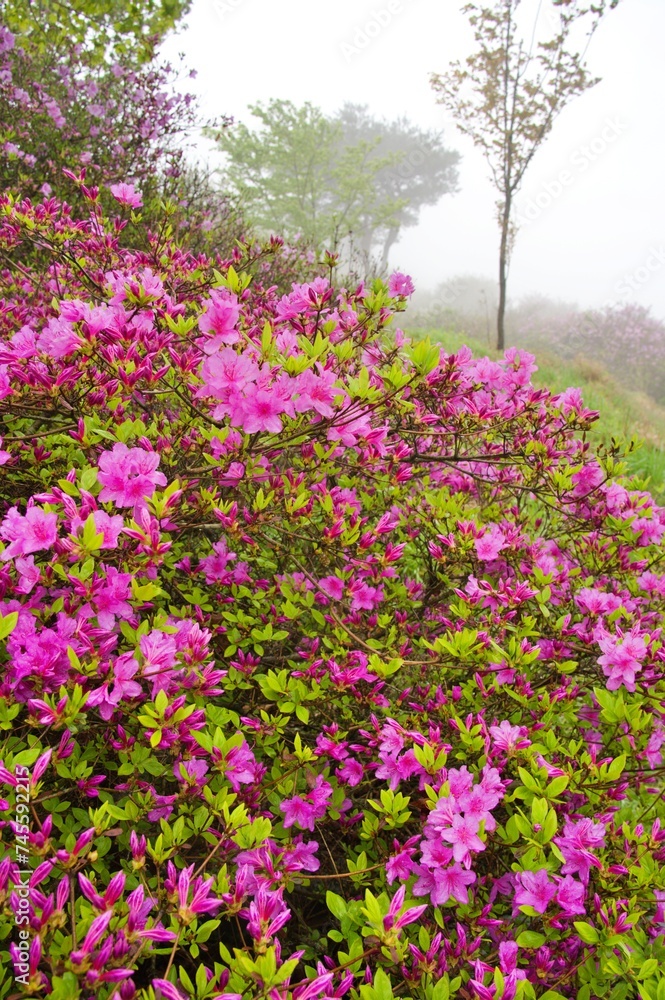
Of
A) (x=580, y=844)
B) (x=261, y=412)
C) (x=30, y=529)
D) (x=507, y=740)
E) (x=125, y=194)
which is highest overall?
(x=125, y=194)

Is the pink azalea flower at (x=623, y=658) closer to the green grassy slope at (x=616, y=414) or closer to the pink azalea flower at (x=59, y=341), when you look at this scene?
the pink azalea flower at (x=59, y=341)

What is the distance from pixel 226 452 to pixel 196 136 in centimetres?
631

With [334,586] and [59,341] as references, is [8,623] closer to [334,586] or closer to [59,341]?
[59,341]

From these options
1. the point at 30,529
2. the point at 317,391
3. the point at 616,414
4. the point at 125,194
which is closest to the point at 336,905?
the point at 30,529

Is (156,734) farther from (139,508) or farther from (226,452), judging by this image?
(226,452)

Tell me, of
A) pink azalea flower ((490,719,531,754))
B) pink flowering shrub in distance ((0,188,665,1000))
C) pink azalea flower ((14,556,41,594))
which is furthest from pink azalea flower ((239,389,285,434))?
pink azalea flower ((490,719,531,754))

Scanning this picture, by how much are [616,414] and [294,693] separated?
28.2 feet

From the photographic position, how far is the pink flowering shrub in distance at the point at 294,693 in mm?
981

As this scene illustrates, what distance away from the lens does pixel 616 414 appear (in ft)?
27.9

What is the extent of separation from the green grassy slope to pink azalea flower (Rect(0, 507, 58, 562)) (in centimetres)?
431

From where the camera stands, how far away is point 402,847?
120 cm

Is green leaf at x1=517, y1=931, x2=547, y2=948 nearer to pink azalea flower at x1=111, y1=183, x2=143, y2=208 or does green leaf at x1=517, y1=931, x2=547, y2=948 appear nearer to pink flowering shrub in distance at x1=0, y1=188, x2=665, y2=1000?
pink flowering shrub in distance at x1=0, y1=188, x2=665, y2=1000

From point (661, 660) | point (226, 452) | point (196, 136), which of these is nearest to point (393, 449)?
point (226, 452)

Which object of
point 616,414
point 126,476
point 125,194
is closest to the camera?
point 126,476
